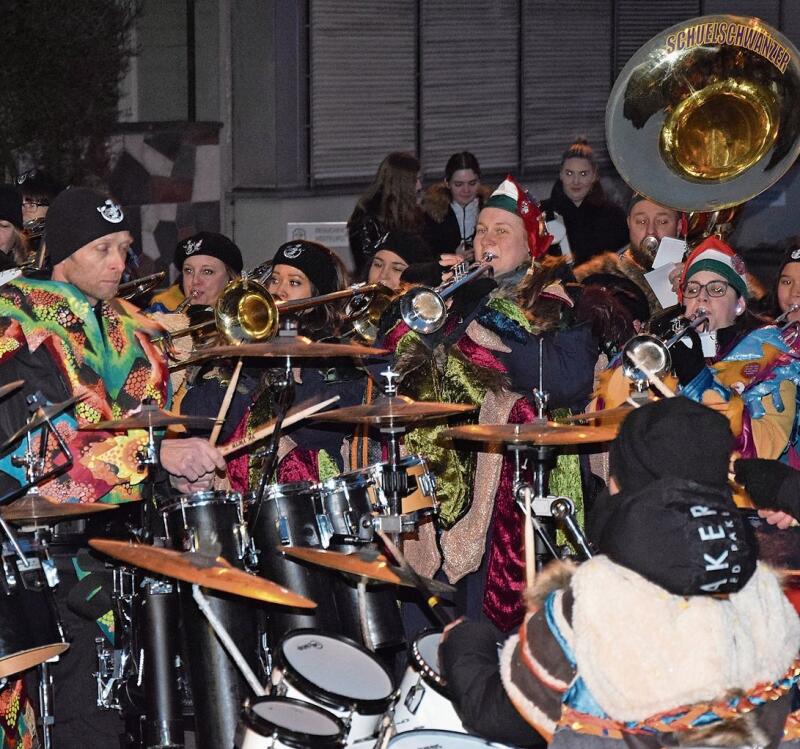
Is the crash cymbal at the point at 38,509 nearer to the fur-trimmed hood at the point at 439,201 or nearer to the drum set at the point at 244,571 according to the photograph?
the drum set at the point at 244,571

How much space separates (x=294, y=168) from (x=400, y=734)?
8.57m

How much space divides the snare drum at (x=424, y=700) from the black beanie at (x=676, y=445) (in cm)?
95

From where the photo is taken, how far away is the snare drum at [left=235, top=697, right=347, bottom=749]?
363 cm

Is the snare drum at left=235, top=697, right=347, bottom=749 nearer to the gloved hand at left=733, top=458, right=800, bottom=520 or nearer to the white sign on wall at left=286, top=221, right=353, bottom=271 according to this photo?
the gloved hand at left=733, top=458, right=800, bottom=520

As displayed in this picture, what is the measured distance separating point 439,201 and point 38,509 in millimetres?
4812

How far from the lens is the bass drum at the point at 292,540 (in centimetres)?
489

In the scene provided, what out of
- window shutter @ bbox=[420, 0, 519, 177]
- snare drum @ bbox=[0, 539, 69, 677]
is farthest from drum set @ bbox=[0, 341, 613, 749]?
window shutter @ bbox=[420, 0, 519, 177]

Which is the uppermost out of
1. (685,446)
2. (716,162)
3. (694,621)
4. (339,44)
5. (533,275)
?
(339,44)

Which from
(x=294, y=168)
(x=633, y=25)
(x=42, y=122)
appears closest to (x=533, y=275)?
(x=42, y=122)

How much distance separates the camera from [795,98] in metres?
6.20

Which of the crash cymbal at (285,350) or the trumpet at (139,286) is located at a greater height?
the trumpet at (139,286)

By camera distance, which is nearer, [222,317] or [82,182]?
[222,317]

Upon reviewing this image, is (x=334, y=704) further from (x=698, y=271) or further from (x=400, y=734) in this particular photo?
(x=698, y=271)

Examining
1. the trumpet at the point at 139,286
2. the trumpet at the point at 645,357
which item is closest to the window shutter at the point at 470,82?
the trumpet at the point at 139,286
